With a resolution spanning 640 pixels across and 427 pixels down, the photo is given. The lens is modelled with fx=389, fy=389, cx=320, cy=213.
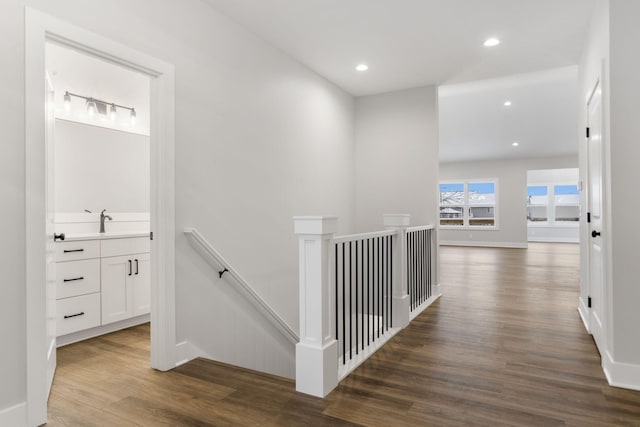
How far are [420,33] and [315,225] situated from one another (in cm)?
235

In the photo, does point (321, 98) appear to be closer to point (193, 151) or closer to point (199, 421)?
point (193, 151)

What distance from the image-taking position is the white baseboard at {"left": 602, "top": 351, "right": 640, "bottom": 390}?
233cm

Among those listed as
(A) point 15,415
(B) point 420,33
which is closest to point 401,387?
(A) point 15,415

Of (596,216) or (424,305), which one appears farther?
(424,305)

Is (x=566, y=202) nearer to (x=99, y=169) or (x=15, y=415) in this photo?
(x=99, y=169)

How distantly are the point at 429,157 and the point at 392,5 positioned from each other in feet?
7.61

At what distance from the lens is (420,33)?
3578 millimetres

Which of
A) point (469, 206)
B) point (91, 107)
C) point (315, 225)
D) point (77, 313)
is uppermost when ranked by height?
point (91, 107)

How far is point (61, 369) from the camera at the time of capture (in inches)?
106

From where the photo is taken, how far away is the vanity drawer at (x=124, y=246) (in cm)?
355

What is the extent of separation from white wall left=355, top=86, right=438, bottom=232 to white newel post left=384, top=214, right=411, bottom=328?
4.59ft

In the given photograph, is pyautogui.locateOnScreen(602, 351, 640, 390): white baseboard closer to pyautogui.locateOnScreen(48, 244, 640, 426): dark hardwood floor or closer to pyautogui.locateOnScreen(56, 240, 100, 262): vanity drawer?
pyautogui.locateOnScreen(48, 244, 640, 426): dark hardwood floor

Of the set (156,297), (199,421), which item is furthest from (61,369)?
(199,421)

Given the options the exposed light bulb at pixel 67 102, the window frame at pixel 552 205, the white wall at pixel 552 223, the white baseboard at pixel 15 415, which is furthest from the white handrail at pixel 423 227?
the window frame at pixel 552 205
